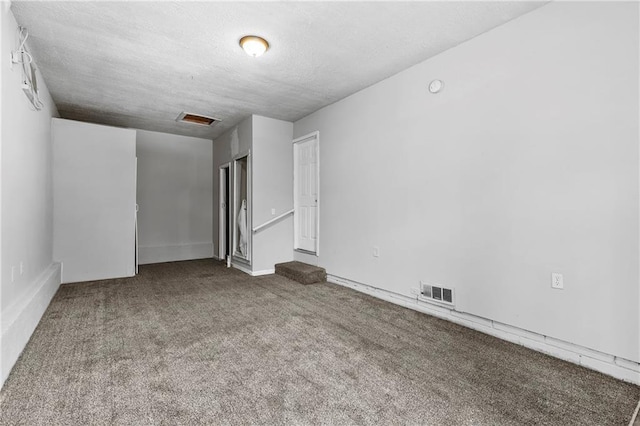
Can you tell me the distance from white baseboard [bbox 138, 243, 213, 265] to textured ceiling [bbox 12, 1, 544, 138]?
298 cm

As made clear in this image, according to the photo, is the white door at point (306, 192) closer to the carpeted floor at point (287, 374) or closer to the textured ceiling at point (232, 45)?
the textured ceiling at point (232, 45)

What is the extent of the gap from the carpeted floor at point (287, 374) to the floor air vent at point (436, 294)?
0.19m

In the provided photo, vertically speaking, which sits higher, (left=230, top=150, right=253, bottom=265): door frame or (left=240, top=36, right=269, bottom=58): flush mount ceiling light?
(left=240, top=36, right=269, bottom=58): flush mount ceiling light

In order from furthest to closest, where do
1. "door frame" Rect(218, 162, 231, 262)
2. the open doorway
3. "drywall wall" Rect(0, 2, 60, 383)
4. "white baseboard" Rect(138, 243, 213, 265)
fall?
"door frame" Rect(218, 162, 231, 262) → "white baseboard" Rect(138, 243, 213, 265) → the open doorway → "drywall wall" Rect(0, 2, 60, 383)

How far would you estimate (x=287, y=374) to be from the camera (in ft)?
6.48

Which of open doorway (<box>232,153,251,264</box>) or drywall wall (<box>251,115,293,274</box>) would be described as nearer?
drywall wall (<box>251,115,293,274</box>)

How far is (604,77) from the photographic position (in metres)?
2.06

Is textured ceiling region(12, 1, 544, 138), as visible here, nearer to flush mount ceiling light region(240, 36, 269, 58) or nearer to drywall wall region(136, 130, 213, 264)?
flush mount ceiling light region(240, 36, 269, 58)

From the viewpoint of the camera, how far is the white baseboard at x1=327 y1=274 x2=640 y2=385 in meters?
1.98

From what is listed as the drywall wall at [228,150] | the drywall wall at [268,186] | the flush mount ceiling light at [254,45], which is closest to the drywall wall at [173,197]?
the drywall wall at [228,150]

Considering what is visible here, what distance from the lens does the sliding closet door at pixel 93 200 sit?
4.40 meters

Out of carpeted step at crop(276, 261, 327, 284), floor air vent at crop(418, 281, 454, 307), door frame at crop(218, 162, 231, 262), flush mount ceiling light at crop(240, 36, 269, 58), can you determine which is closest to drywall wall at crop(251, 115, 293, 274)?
carpeted step at crop(276, 261, 327, 284)

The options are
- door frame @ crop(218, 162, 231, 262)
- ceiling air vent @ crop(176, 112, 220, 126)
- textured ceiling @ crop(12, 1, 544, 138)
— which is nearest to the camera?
textured ceiling @ crop(12, 1, 544, 138)

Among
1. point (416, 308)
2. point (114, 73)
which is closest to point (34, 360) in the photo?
point (114, 73)
